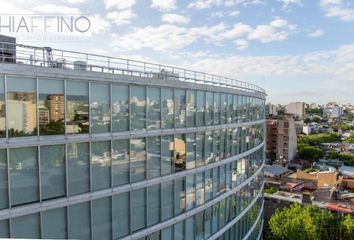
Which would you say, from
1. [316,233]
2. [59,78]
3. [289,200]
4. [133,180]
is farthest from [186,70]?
[289,200]

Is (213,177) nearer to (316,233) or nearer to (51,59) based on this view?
(51,59)

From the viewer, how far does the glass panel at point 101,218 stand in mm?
14352

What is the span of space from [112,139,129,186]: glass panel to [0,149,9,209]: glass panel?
4486 millimetres

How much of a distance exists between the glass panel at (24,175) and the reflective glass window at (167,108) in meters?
6.92

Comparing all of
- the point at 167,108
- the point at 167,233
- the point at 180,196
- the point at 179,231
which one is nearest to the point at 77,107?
the point at 167,108

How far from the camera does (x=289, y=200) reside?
42.7m

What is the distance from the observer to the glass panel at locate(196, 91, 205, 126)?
19.9 m

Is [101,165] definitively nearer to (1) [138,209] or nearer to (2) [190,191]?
(1) [138,209]

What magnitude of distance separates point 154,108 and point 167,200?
5004mm

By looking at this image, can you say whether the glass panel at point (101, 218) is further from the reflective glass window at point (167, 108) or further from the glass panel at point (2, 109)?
the reflective glass window at point (167, 108)

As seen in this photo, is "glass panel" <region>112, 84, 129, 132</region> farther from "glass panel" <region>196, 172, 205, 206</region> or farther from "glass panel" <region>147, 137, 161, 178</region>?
"glass panel" <region>196, 172, 205, 206</region>

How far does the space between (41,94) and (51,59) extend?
6.48ft

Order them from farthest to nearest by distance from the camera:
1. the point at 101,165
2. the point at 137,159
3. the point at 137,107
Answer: the point at 137,159 < the point at 137,107 < the point at 101,165

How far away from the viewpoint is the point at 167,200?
1794 cm
